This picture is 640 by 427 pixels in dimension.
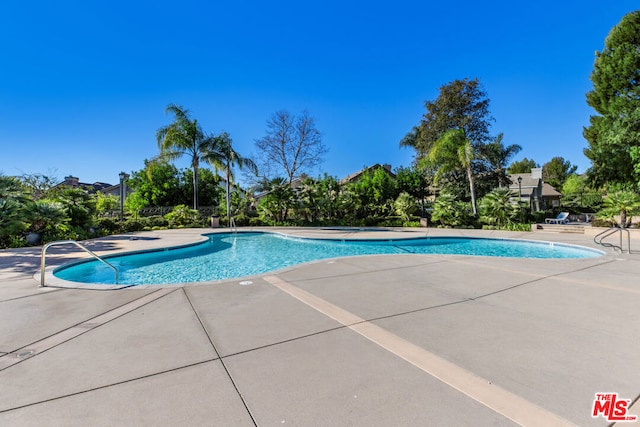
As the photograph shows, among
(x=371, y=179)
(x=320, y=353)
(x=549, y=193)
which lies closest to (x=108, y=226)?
(x=371, y=179)

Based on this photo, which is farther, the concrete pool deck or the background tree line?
the background tree line

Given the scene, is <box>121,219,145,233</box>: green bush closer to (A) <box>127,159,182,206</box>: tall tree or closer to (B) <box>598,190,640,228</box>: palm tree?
(A) <box>127,159,182,206</box>: tall tree

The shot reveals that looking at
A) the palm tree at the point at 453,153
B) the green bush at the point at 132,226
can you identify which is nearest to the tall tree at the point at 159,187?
the green bush at the point at 132,226

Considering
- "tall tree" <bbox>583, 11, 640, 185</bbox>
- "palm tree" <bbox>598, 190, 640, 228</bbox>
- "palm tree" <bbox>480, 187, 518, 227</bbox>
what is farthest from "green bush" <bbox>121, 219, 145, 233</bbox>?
"tall tree" <bbox>583, 11, 640, 185</bbox>

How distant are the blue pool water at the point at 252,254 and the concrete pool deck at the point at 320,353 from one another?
267cm

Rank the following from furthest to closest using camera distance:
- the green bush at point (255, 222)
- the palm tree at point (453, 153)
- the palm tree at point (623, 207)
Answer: the green bush at point (255, 222) < the palm tree at point (453, 153) < the palm tree at point (623, 207)

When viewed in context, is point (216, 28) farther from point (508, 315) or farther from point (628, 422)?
point (628, 422)

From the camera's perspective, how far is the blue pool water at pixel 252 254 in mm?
7465

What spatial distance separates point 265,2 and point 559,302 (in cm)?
1455

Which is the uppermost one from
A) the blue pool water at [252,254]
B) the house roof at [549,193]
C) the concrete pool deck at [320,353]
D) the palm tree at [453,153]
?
the palm tree at [453,153]

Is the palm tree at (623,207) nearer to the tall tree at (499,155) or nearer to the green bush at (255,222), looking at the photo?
the tall tree at (499,155)

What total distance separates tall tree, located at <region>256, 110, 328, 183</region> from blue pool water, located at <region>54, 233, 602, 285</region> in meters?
11.8

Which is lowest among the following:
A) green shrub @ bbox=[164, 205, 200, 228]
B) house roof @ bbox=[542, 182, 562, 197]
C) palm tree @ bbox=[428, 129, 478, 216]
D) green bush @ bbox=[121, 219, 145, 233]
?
green bush @ bbox=[121, 219, 145, 233]

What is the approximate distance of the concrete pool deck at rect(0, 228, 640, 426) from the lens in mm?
1911
